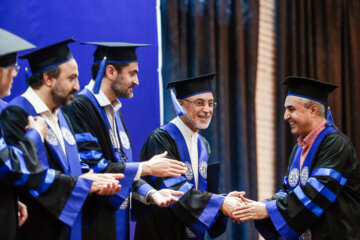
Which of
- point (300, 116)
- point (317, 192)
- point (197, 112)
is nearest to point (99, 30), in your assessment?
point (197, 112)

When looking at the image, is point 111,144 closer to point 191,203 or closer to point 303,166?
point 191,203

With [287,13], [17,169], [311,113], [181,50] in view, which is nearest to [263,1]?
[287,13]

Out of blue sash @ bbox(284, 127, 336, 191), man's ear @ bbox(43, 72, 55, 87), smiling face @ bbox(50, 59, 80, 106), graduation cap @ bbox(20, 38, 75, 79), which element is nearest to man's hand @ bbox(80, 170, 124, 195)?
smiling face @ bbox(50, 59, 80, 106)

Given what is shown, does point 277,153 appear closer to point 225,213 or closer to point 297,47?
point 297,47

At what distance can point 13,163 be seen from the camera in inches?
109

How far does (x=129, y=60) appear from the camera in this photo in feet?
13.6

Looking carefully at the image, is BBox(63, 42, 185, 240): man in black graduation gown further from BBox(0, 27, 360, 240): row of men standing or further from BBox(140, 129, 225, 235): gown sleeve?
BBox(140, 129, 225, 235): gown sleeve

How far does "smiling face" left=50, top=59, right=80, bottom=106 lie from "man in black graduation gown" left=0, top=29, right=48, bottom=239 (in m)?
0.41

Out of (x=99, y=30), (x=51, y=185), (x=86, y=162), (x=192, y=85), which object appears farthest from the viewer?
(x=99, y=30)

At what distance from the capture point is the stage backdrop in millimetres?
4535

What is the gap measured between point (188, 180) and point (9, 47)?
1.94 metres

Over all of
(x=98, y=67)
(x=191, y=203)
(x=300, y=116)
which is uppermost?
(x=98, y=67)

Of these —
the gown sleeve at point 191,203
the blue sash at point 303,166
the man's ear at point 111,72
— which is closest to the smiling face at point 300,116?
the blue sash at point 303,166

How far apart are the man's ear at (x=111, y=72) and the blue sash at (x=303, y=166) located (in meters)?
1.70
